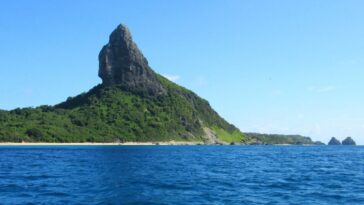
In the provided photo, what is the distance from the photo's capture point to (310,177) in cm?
7262

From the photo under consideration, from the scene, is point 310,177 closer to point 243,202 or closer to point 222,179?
point 222,179

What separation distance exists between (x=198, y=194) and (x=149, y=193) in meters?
5.42

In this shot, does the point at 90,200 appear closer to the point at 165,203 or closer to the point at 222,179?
the point at 165,203

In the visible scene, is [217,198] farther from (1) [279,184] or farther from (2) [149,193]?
(1) [279,184]

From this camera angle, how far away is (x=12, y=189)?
2078 inches

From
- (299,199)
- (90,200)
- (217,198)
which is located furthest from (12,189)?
(299,199)

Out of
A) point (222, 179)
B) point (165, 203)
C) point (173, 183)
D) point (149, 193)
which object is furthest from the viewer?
point (222, 179)

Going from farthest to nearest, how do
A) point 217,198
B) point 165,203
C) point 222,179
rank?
point 222,179 < point 217,198 < point 165,203

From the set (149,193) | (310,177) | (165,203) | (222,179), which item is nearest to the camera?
(165,203)

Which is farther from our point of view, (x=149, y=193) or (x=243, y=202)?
(x=149, y=193)

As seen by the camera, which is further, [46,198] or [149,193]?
[149,193]

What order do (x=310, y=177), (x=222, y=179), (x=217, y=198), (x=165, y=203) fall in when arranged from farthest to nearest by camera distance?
(x=310, y=177), (x=222, y=179), (x=217, y=198), (x=165, y=203)

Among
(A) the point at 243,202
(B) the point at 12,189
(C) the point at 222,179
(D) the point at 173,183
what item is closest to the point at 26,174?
(B) the point at 12,189

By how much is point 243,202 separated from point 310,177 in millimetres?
30372
